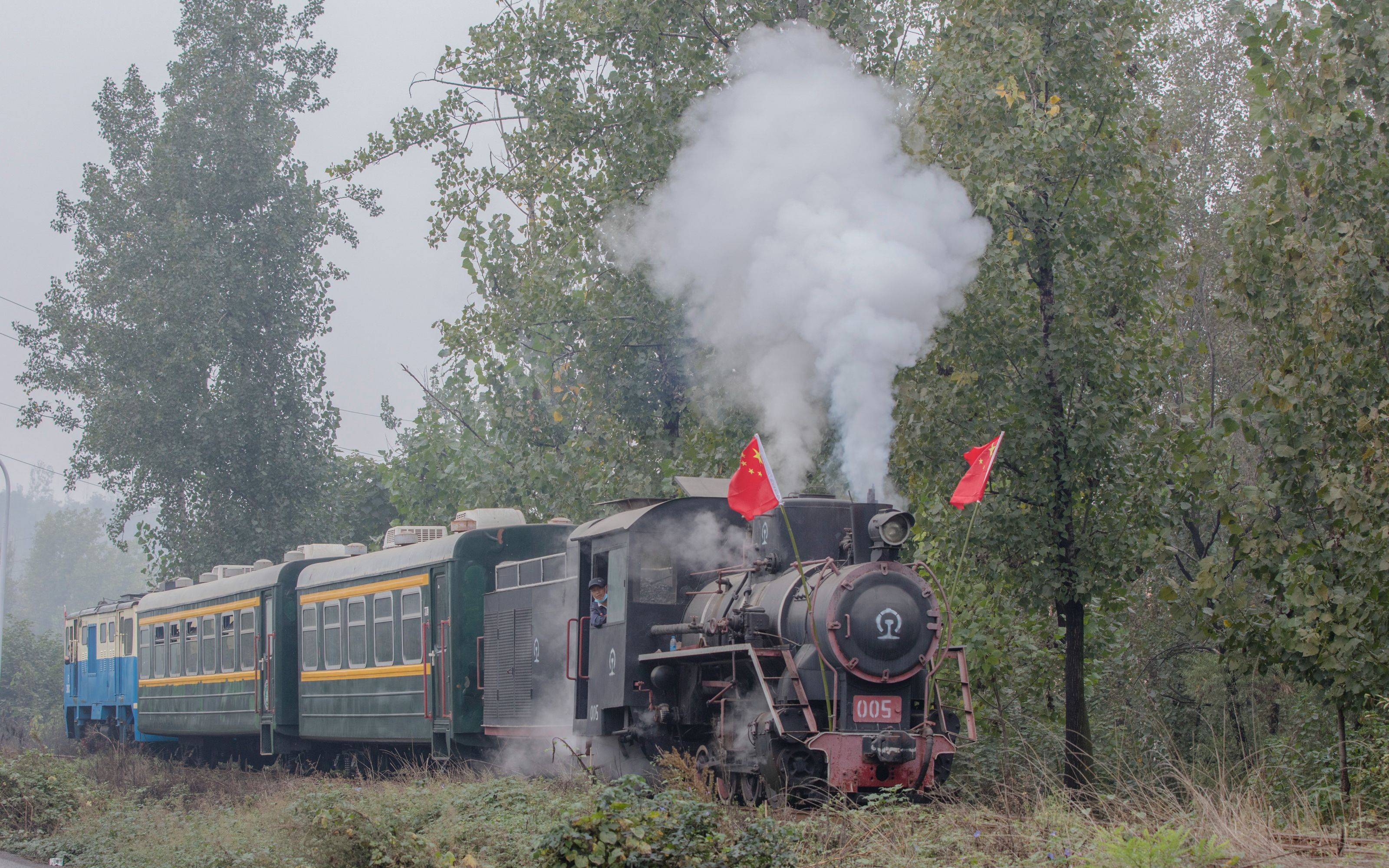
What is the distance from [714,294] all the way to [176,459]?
820 inches

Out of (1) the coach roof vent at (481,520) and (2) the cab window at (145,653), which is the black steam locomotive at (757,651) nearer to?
(1) the coach roof vent at (481,520)

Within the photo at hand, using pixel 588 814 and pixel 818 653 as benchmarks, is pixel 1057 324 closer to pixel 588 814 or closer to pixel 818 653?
pixel 818 653

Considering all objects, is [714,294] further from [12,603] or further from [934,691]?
[12,603]

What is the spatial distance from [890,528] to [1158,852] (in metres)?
3.36

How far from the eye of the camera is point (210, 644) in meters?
20.4

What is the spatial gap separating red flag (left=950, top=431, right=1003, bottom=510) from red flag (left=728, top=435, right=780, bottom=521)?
1286 millimetres

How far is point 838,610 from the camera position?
332 inches

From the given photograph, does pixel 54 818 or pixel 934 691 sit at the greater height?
pixel 934 691

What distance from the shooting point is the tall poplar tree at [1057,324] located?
37.3 ft

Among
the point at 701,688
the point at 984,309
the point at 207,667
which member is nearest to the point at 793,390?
the point at 984,309

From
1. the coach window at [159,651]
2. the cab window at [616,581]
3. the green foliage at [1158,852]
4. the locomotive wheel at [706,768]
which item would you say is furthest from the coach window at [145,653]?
the green foliage at [1158,852]

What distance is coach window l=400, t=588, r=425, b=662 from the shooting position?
14.5 meters

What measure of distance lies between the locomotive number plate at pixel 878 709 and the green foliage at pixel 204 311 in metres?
26.3

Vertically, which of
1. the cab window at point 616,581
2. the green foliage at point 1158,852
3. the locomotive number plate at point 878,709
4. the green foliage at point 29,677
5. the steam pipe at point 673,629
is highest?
the cab window at point 616,581
